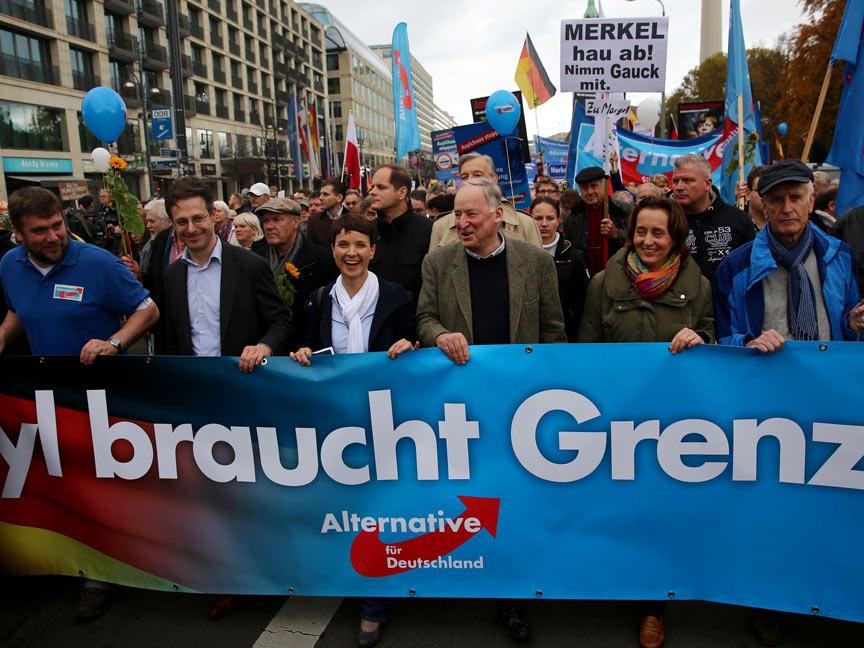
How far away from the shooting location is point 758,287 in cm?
316

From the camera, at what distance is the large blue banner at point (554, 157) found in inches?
740

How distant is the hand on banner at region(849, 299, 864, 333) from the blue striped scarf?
0.14 meters

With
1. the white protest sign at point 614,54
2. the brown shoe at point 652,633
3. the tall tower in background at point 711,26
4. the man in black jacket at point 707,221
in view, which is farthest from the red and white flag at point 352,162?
the tall tower in background at point 711,26

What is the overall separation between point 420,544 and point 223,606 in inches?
43.2

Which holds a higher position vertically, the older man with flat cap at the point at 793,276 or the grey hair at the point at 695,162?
the grey hair at the point at 695,162

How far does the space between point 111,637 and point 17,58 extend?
125 feet

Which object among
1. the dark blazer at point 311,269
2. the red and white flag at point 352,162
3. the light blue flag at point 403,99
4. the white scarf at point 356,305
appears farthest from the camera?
the light blue flag at point 403,99

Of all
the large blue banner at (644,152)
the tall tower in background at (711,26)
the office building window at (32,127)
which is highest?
the tall tower in background at (711,26)

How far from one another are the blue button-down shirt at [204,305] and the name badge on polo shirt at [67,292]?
54cm

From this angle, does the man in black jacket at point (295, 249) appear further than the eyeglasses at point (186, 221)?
Yes

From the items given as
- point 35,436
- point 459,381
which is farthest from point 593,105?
point 35,436

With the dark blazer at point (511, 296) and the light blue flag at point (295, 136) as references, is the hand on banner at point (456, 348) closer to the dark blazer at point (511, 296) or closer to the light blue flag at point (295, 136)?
the dark blazer at point (511, 296)

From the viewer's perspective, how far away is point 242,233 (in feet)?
21.8

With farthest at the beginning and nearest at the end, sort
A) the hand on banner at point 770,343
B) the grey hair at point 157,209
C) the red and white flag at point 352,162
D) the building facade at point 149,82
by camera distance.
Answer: the building facade at point 149,82 → the red and white flag at point 352,162 → the grey hair at point 157,209 → the hand on banner at point 770,343
